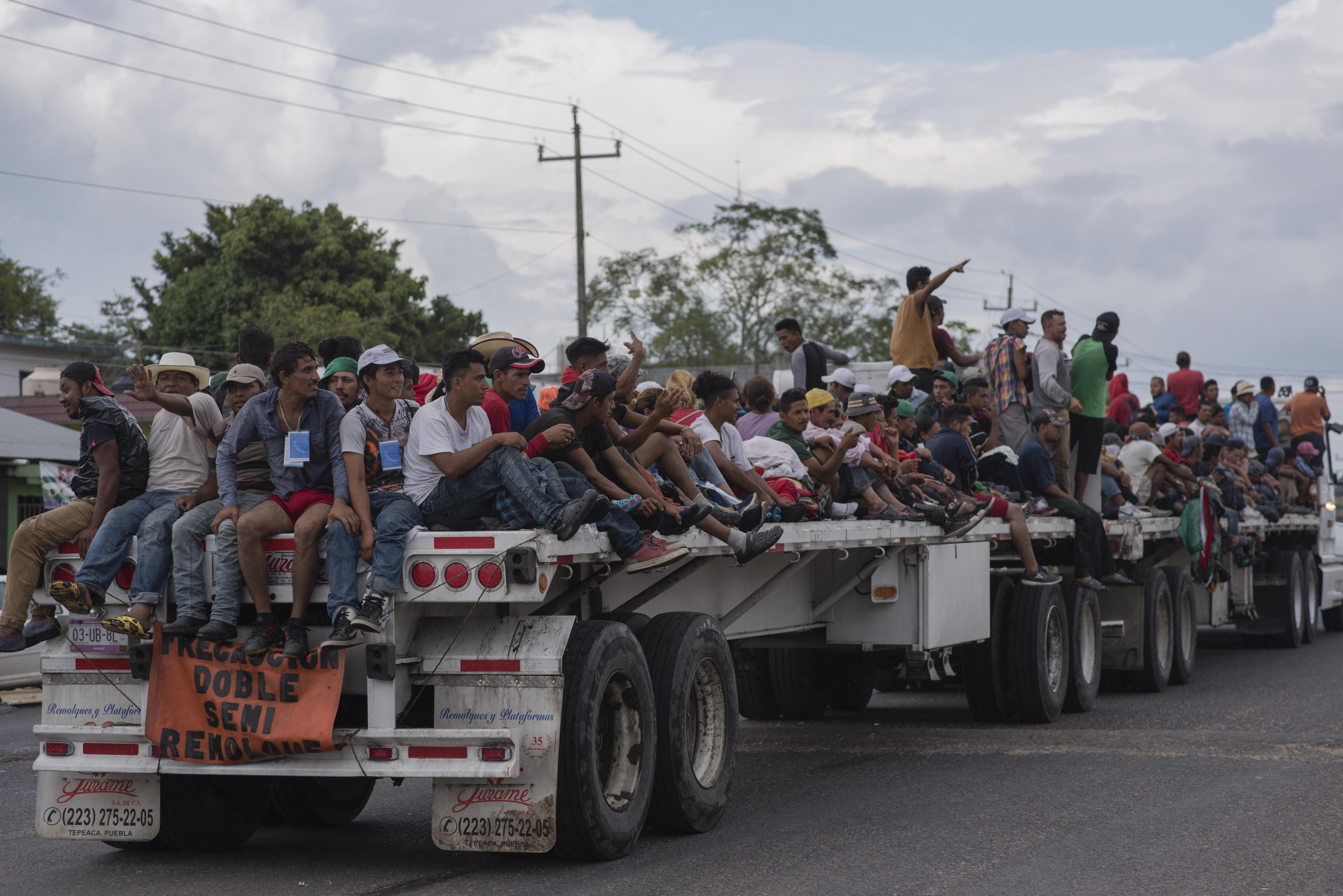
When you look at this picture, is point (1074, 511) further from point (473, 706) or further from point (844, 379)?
point (473, 706)

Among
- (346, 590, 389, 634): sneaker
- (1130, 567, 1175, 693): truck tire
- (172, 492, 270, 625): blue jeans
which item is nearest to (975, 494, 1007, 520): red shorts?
(1130, 567, 1175, 693): truck tire

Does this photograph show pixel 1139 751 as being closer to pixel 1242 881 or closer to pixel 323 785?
pixel 1242 881

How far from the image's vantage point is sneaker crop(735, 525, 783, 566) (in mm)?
7582

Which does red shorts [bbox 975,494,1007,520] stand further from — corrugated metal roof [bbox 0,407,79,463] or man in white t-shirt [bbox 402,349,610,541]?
corrugated metal roof [bbox 0,407,79,463]

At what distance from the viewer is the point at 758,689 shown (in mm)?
12211

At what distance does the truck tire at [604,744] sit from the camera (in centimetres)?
628

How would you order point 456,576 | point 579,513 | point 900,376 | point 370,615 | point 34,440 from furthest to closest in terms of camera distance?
point 34,440, point 900,376, point 579,513, point 456,576, point 370,615

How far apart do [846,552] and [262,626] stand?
4137 mm

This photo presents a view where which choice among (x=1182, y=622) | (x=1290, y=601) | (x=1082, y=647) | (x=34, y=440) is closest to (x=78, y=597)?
(x=1082, y=647)

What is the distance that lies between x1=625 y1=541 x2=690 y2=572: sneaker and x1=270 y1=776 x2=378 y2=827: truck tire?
1.96 m

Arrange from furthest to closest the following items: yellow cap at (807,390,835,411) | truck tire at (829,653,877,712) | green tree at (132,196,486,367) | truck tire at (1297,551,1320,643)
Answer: green tree at (132,196,486,367) → truck tire at (1297,551,1320,643) → truck tire at (829,653,877,712) → yellow cap at (807,390,835,411)

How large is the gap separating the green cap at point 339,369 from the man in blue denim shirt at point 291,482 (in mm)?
747

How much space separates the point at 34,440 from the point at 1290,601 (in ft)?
61.2

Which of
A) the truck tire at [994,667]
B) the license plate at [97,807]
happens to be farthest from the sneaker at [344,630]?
the truck tire at [994,667]
